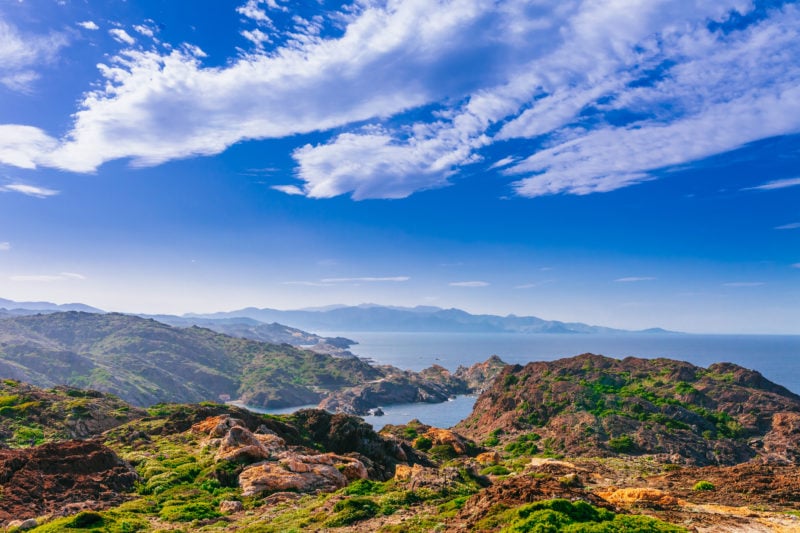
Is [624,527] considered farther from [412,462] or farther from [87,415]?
[87,415]

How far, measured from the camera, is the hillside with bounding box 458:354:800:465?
225 feet

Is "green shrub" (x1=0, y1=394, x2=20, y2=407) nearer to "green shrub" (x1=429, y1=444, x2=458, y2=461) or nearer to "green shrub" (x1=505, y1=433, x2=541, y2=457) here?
"green shrub" (x1=429, y1=444, x2=458, y2=461)

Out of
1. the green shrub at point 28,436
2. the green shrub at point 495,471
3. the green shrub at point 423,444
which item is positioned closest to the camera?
the green shrub at point 495,471

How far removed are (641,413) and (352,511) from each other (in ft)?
240

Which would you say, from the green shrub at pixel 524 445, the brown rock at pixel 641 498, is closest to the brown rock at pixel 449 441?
the green shrub at pixel 524 445

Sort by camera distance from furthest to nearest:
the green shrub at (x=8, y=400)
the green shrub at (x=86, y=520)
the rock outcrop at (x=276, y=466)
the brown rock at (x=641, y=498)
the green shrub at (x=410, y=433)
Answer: the green shrub at (x=410, y=433) < the green shrub at (x=8, y=400) < the rock outcrop at (x=276, y=466) < the brown rock at (x=641, y=498) < the green shrub at (x=86, y=520)

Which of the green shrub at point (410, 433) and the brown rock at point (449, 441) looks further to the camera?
the green shrub at point (410, 433)

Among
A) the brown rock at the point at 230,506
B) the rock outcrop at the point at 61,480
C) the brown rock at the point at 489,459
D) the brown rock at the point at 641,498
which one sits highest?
the brown rock at the point at 641,498

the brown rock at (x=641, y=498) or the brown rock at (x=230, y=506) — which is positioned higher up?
the brown rock at (x=641, y=498)

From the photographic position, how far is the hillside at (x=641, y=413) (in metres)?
68.6

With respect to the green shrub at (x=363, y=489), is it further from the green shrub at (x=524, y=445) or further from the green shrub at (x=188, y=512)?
the green shrub at (x=524, y=445)

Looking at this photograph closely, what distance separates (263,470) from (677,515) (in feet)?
91.0

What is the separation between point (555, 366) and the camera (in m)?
106

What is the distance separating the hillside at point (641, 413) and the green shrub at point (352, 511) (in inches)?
2118
